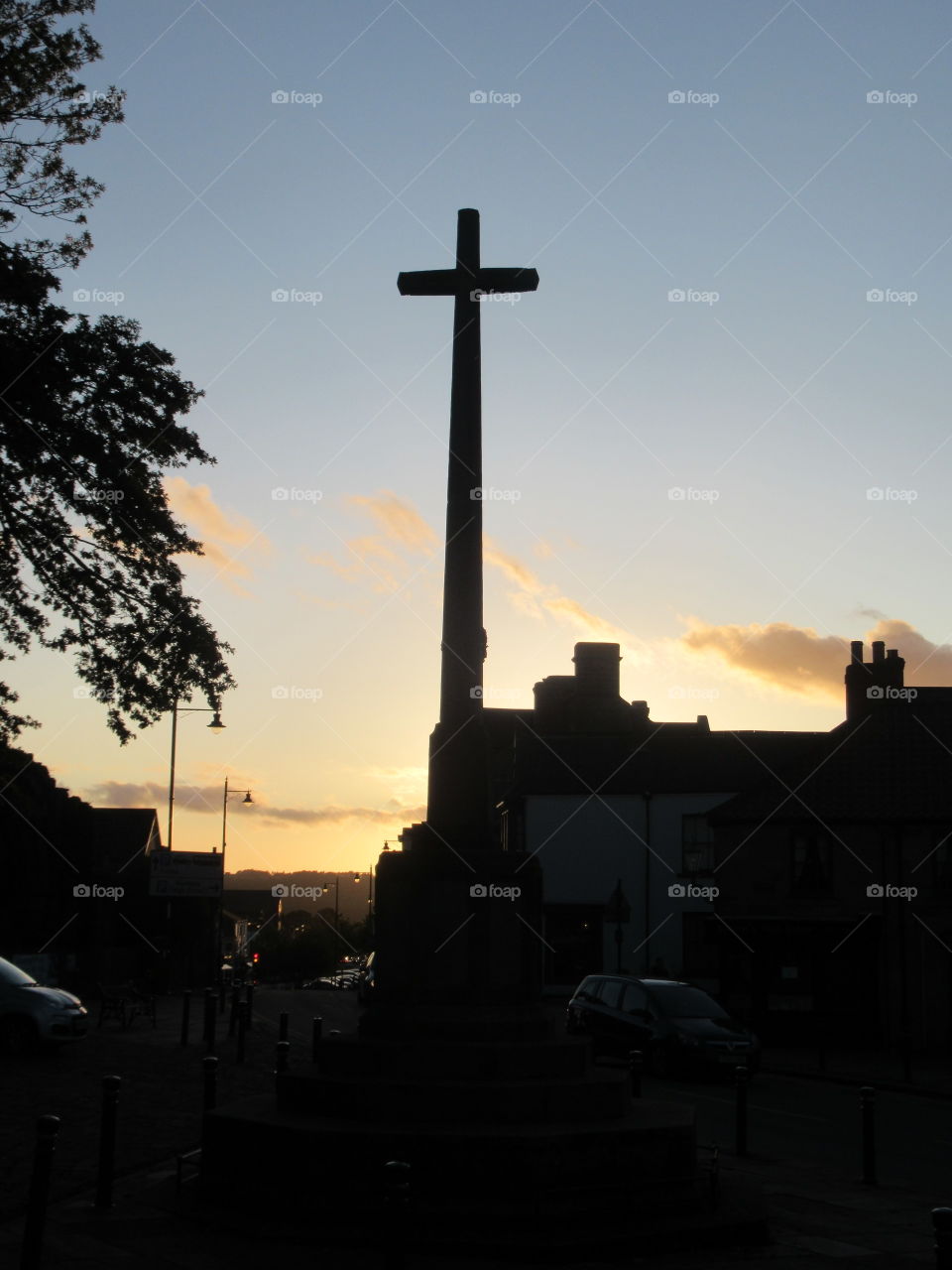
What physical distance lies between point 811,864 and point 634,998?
1339 cm

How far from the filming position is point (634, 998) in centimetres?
2334

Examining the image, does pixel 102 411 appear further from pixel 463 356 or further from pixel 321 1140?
pixel 321 1140

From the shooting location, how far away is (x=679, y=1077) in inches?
871

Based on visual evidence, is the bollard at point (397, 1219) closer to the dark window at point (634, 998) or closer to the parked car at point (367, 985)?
the parked car at point (367, 985)

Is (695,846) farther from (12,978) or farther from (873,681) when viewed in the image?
(12,978)

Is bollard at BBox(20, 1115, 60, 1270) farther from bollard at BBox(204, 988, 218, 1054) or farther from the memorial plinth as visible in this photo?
bollard at BBox(204, 988, 218, 1054)

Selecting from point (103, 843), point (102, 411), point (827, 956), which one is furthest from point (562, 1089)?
point (103, 843)

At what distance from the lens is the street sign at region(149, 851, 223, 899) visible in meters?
36.9

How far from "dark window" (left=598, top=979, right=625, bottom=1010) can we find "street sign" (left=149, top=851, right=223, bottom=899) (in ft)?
52.9

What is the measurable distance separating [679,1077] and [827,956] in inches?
534

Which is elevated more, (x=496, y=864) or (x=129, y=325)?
(x=129, y=325)

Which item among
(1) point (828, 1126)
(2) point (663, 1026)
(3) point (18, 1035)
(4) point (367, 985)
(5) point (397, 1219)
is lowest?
(1) point (828, 1126)

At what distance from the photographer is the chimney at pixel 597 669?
5538 cm

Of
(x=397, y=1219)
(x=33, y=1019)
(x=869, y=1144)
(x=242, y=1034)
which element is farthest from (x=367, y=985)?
(x=397, y=1219)
